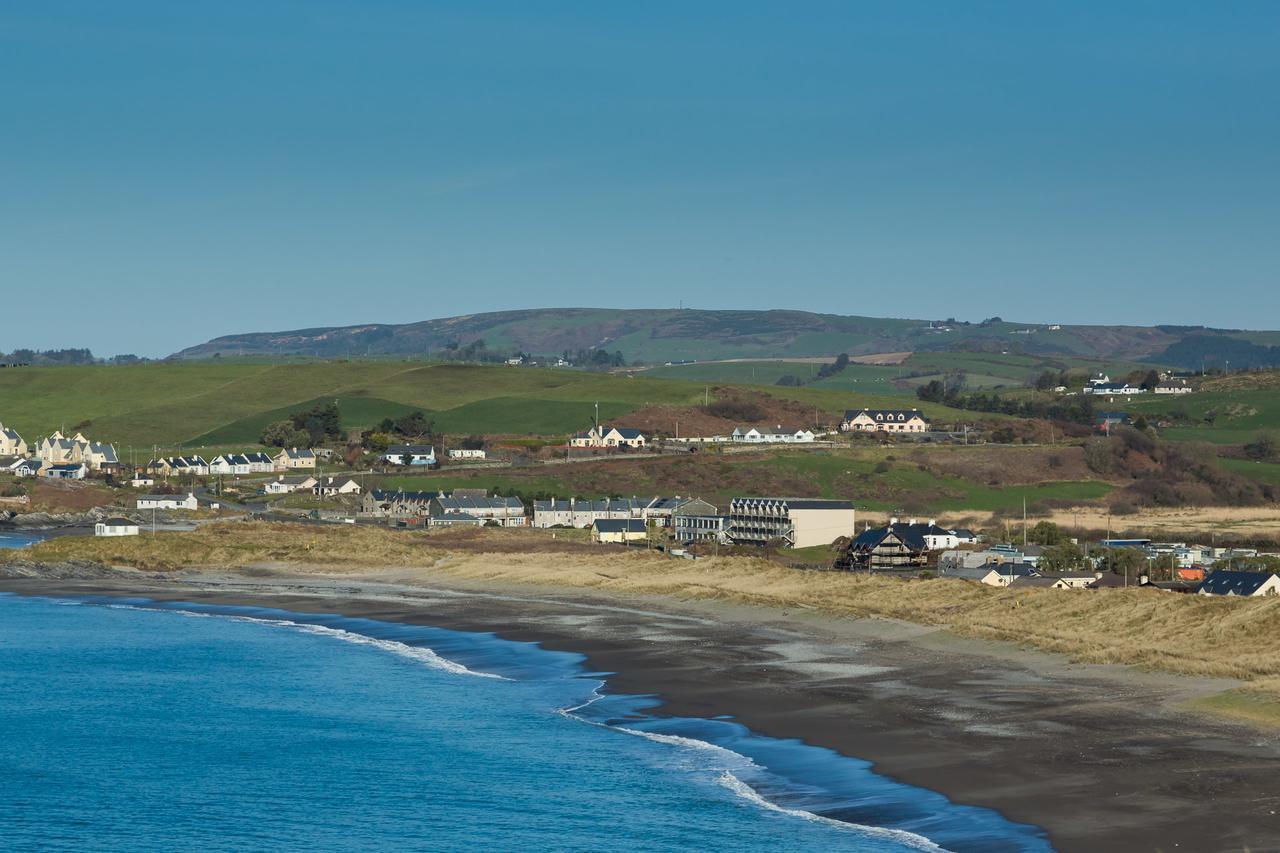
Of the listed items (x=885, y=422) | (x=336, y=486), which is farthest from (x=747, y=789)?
(x=885, y=422)

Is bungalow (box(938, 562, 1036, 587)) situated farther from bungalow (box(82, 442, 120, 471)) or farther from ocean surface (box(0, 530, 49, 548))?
bungalow (box(82, 442, 120, 471))

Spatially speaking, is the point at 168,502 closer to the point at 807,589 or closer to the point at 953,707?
the point at 807,589

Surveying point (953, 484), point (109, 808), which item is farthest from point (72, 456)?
point (109, 808)

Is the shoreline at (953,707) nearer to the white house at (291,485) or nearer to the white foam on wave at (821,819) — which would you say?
the white foam on wave at (821,819)

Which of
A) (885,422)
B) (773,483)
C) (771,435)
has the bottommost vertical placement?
(773,483)

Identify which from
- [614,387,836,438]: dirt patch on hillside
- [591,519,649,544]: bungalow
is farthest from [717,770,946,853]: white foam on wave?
[614,387,836,438]: dirt patch on hillside

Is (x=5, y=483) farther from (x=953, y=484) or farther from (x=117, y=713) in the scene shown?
(x=117, y=713)
